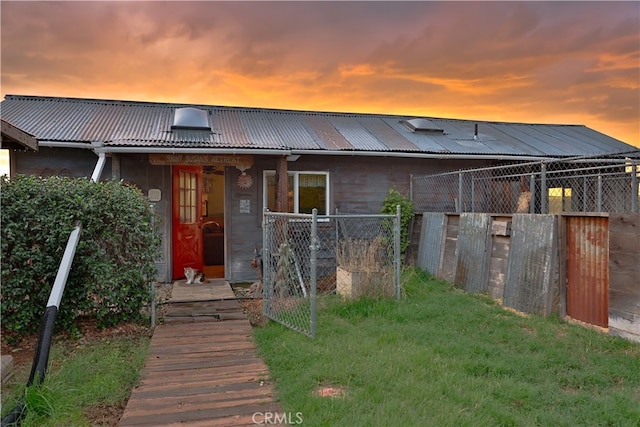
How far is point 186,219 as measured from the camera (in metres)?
8.45

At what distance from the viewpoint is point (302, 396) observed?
124 inches

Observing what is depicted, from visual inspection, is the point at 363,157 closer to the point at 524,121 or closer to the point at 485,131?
the point at 485,131

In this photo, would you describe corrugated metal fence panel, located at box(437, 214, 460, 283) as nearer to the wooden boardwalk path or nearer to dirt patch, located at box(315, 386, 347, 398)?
the wooden boardwalk path

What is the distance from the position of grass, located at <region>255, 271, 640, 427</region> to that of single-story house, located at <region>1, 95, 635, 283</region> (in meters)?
3.40

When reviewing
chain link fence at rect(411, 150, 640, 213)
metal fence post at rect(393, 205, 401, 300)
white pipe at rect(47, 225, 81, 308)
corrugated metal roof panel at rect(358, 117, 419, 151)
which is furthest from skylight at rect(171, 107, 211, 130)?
metal fence post at rect(393, 205, 401, 300)

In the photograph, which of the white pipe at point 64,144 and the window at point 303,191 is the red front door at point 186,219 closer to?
the window at point 303,191

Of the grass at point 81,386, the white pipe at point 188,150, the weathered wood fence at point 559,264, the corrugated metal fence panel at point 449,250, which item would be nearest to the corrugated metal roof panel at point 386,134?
the corrugated metal fence panel at point 449,250

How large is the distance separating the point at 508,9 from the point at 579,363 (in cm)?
736

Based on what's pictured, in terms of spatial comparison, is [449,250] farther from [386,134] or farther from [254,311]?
[386,134]

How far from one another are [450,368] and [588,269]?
259 centimetres

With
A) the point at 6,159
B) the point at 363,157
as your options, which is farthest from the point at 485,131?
the point at 6,159

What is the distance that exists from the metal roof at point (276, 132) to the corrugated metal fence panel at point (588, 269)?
4367 millimetres

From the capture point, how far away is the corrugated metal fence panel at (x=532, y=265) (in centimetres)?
528

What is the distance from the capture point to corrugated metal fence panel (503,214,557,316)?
208 inches
